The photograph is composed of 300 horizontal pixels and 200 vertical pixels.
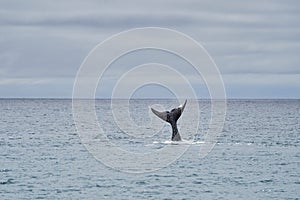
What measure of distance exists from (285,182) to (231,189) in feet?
16.7

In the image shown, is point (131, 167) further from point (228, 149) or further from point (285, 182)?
point (228, 149)

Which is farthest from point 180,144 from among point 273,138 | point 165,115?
point 273,138

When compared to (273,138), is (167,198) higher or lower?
lower

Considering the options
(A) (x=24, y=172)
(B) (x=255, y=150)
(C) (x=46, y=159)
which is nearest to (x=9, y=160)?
(C) (x=46, y=159)

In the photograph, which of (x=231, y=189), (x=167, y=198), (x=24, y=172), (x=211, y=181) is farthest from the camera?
(x=24, y=172)

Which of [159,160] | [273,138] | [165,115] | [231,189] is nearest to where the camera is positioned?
[231,189]

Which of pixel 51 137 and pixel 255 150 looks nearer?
pixel 255 150

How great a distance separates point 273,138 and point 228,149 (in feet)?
61.8

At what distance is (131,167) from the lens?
5944 cm

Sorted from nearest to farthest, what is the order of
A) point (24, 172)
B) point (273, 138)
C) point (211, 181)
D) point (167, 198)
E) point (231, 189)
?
point (167, 198)
point (231, 189)
point (211, 181)
point (24, 172)
point (273, 138)

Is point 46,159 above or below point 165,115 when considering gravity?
below

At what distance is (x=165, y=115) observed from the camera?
2901 inches

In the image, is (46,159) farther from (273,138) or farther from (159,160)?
(273,138)

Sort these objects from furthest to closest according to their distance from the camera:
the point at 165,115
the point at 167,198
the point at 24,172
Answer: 1. the point at 165,115
2. the point at 24,172
3. the point at 167,198
